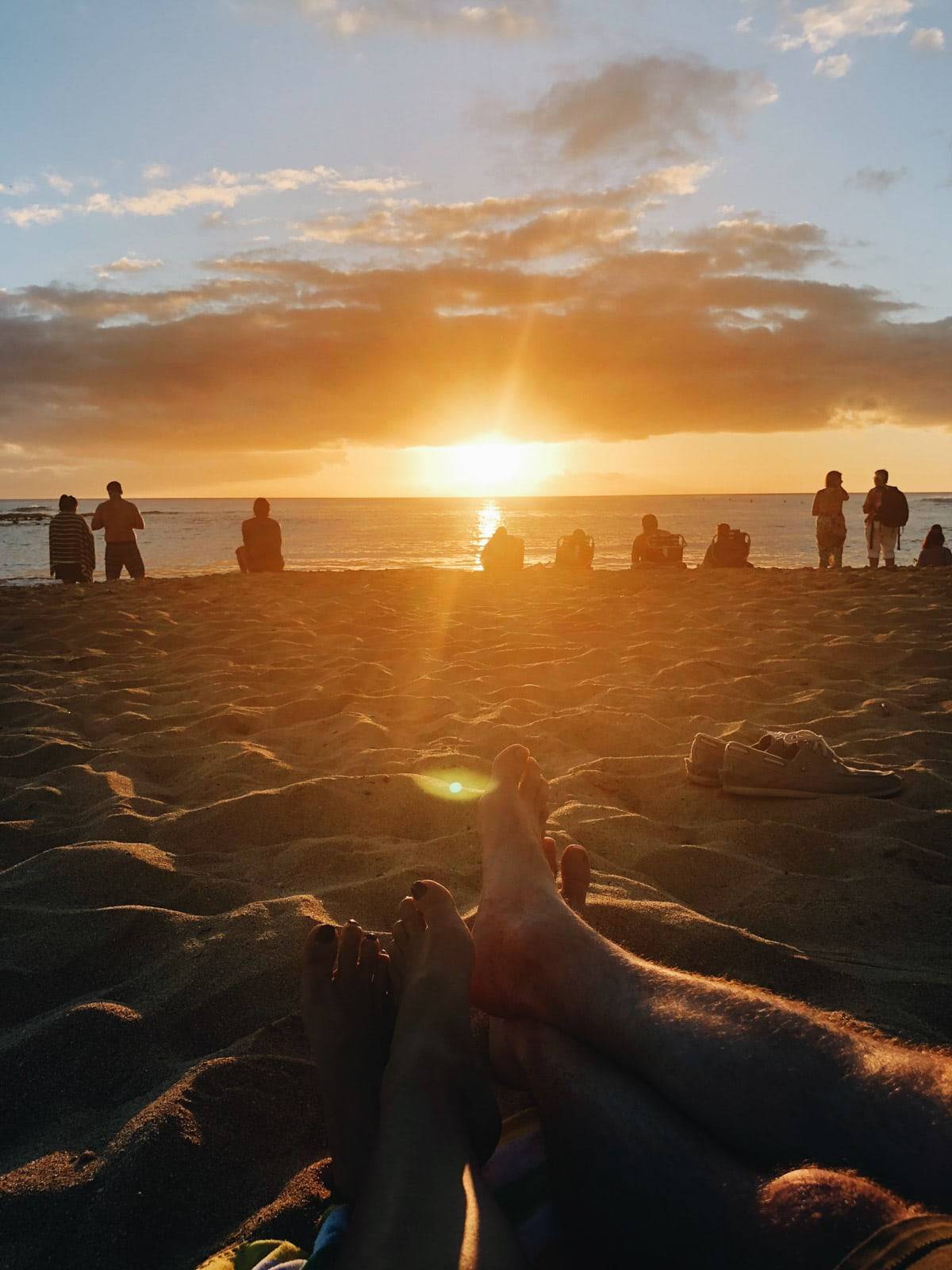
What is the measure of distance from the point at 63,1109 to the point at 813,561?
23.4 meters

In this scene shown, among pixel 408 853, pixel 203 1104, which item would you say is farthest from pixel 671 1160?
pixel 408 853

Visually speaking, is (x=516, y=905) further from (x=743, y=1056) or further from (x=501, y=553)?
(x=501, y=553)

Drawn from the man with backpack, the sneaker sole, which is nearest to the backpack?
the man with backpack

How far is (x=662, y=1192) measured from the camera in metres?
0.89

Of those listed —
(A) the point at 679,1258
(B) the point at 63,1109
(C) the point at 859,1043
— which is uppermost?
(C) the point at 859,1043

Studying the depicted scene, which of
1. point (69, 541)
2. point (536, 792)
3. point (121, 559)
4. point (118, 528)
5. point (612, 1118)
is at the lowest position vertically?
point (612, 1118)

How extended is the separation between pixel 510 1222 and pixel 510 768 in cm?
115

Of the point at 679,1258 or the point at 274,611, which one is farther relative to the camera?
the point at 274,611

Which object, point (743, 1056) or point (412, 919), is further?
point (412, 919)

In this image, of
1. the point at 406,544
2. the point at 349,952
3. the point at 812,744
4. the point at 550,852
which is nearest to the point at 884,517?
the point at 812,744

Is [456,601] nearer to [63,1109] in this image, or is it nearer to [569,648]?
[569,648]

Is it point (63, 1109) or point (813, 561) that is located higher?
point (813, 561)

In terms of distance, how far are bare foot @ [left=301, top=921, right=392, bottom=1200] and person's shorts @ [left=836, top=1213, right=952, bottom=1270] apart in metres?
0.58

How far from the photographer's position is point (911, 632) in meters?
4.95
